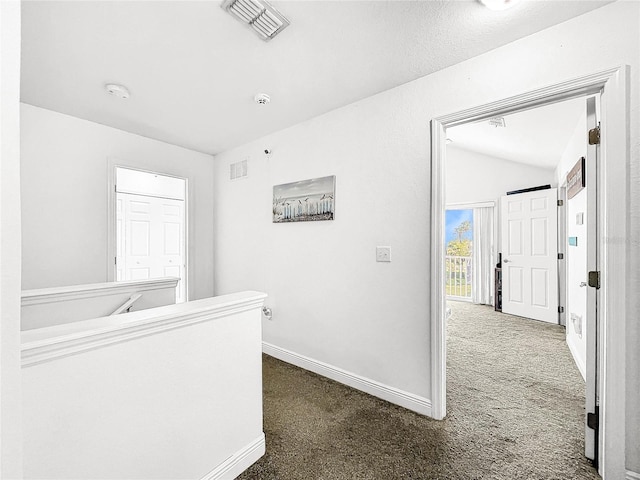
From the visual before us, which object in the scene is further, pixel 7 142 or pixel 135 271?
pixel 135 271

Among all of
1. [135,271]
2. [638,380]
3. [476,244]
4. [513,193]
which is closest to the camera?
[638,380]

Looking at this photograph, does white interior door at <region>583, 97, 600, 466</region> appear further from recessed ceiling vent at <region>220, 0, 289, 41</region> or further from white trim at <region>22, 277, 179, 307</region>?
white trim at <region>22, 277, 179, 307</region>

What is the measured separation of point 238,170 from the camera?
138 inches

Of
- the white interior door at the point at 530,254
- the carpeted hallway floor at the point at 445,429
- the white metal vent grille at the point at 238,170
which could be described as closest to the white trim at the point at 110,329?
the carpeted hallway floor at the point at 445,429

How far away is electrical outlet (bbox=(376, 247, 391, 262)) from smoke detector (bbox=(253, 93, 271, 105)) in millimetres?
1500

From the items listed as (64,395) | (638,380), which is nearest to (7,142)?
(64,395)

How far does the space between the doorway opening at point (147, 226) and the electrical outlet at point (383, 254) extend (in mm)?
2833

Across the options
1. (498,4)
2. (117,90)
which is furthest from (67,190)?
(498,4)

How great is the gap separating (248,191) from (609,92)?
2.98m

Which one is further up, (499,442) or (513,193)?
(513,193)

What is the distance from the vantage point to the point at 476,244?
574 centimetres

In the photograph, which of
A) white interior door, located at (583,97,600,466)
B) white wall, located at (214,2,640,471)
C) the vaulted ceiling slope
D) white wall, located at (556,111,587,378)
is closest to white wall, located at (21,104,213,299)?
the vaulted ceiling slope

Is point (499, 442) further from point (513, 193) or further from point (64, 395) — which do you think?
point (513, 193)

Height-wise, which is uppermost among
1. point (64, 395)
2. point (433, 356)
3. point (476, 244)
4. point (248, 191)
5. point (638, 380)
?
point (248, 191)
